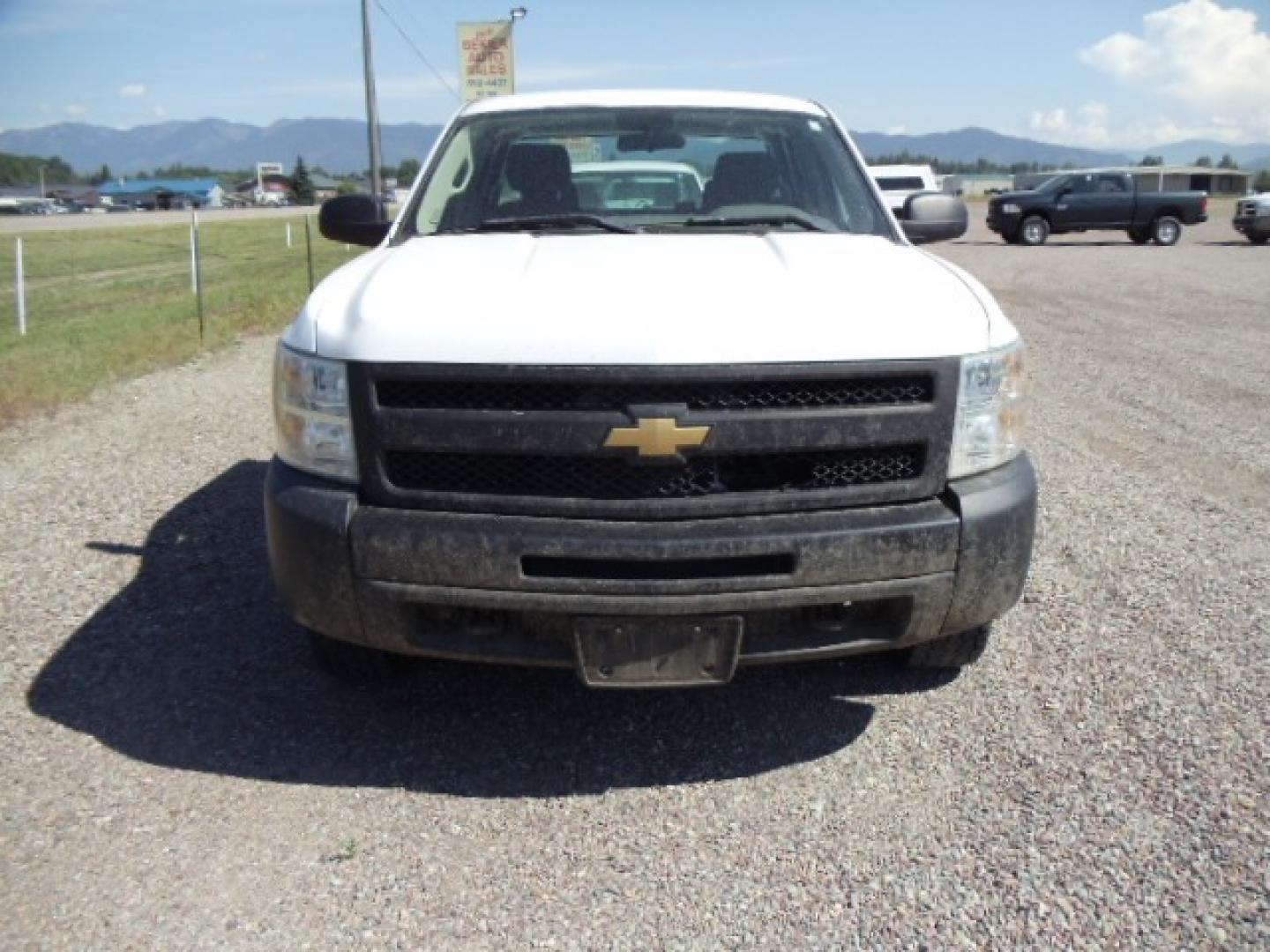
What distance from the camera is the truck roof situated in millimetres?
4629

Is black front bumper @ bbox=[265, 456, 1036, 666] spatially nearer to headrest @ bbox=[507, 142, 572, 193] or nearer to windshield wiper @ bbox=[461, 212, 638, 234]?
windshield wiper @ bbox=[461, 212, 638, 234]

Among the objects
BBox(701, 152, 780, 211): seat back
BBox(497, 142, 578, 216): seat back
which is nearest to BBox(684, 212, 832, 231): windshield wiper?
BBox(701, 152, 780, 211): seat back

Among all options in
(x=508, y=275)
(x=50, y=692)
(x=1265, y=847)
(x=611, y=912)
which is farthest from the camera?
(x=50, y=692)

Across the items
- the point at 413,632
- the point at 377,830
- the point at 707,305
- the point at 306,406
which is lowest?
the point at 377,830

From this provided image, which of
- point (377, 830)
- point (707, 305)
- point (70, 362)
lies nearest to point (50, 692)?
point (377, 830)

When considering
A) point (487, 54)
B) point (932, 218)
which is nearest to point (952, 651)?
point (932, 218)

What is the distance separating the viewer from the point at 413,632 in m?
2.93

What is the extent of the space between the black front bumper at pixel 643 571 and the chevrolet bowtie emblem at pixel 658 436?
0.20 meters

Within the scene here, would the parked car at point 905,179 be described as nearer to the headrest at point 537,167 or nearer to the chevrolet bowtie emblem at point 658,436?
the headrest at point 537,167

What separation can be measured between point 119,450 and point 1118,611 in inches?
226

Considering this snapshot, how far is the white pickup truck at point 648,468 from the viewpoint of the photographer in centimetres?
277

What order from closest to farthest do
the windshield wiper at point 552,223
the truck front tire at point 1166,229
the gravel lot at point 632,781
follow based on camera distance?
the gravel lot at point 632,781, the windshield wiper at point 552,223, the truck front tire at point 1166,229

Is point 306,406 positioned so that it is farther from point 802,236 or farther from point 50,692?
point 802,236

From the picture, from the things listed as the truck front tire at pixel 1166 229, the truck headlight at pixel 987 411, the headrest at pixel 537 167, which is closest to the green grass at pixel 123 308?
the headrest at pixel 537 167
